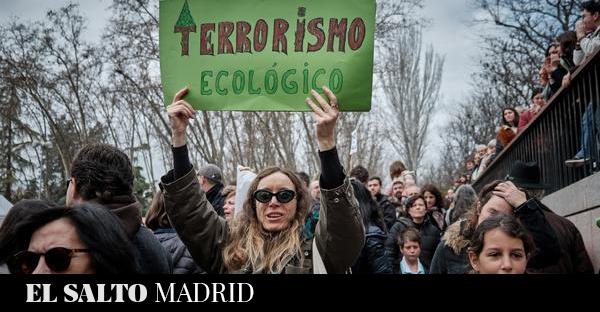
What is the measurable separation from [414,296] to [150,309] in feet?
2.34

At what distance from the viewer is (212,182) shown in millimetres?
5258

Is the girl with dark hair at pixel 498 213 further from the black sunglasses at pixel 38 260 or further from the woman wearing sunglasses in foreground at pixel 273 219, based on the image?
the black sunglasses at pixel 38 260

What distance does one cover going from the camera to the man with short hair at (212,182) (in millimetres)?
5195

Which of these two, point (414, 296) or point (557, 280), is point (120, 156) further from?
point (557, 280)

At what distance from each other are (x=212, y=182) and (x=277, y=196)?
239 cm

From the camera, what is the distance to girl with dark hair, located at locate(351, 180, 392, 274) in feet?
14.9

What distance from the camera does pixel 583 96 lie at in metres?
5.69

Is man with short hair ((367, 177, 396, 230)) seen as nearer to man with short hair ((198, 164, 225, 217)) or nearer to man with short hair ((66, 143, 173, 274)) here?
man with short hair ((198, 164, 225, 217))

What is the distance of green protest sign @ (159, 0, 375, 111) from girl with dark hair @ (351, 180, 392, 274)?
1457mm

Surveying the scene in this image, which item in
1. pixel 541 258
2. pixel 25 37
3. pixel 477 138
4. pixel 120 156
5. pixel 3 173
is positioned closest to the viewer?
pixel 120 156

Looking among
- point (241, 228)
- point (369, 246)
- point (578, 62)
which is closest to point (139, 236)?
point (241, 228)

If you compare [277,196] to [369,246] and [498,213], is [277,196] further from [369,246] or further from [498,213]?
[369,246]

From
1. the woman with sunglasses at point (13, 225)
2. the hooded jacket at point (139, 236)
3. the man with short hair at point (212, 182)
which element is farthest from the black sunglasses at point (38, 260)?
the man with short hair at point (212, 182)

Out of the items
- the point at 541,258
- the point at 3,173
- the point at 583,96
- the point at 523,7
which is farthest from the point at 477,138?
the point at 541,258
